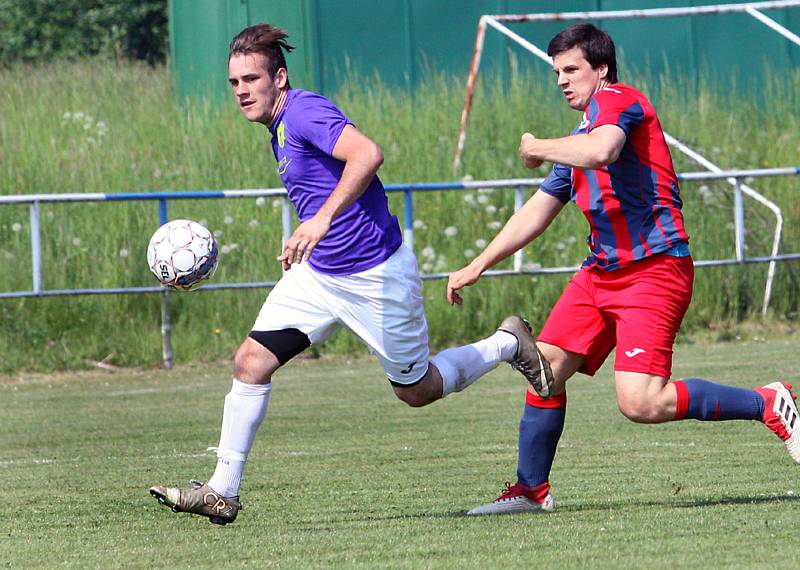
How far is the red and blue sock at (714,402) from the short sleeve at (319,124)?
1.74m

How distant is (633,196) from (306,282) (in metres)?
1.39

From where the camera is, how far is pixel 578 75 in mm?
6496

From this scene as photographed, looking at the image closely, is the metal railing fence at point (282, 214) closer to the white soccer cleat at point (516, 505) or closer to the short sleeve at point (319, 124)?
the white soccer cleat at point (516, 505)

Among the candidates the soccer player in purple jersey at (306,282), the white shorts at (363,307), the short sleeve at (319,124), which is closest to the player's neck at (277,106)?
the soccer player in purple jersey at (306,282)

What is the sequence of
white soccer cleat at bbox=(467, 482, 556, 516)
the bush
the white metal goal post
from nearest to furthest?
1. white soccer cleat at bbox=(467, 482, 556, 516)
2. the white metal goal post
3. the bush

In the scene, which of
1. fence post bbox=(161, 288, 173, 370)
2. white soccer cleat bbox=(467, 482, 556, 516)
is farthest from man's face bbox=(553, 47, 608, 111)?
fence post bbox=(161, 288, 173, 370)

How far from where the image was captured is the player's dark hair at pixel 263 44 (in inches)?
257

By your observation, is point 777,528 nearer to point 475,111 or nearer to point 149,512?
point 149,512

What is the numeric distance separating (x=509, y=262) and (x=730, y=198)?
106 inches

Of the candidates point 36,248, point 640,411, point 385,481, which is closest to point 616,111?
point 640,411

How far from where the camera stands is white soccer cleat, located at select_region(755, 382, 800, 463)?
6.64m

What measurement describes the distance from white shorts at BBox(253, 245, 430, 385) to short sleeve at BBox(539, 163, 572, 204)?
699 millimetres

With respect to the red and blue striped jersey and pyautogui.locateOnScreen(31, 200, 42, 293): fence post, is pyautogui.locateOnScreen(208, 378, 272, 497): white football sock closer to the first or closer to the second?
the red and blue striped jersey

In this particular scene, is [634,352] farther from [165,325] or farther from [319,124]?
[165,325]
